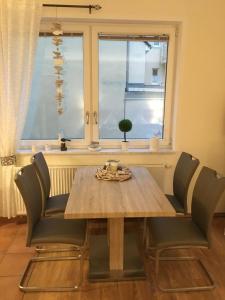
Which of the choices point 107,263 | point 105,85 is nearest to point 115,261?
point 107,263

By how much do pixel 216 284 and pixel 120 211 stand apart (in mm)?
1066

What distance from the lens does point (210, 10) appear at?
2.67 meters

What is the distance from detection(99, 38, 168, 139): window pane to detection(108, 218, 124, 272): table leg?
4.22 ft

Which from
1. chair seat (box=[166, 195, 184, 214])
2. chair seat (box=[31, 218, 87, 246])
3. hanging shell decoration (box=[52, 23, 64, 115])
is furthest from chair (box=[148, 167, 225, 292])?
hanging shell decoration (box=[52, 23, 64, 115])

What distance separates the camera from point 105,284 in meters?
2.03

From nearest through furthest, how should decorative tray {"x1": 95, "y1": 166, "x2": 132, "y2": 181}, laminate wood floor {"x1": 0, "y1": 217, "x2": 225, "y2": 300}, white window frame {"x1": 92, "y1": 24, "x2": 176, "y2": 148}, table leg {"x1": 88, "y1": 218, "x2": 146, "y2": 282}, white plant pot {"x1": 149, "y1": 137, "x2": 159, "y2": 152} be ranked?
laminate wood floor {"x1": 0, "y1": 217, "x2": 225, "y2": 300} < table leg {"x1": 88, "y1": 218, "x2": 146, "y2": 282} < decorative tray {"x1": 95, "y1": 166, "x2": 132, "y2": 181} < white window frame {"x1": 92, "y1": 24, "x2": 176, "y2": 148} < white plant pot {"x1": 149, "y1": 137, "x2": 159, "y2": 152}

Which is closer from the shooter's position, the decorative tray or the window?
the decorative tray

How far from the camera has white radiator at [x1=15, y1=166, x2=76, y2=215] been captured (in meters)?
2.84

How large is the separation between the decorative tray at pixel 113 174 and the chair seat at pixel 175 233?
42 cm

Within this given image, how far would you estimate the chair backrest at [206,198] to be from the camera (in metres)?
1.77

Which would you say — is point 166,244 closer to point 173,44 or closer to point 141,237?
point 141,237

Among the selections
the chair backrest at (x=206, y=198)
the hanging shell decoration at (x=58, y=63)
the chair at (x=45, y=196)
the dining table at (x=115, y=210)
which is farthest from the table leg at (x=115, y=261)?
the hanging shell decoration at (x=58, y=63)

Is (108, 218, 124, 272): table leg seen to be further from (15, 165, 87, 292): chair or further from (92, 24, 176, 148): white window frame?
(92, 24, 176, 148): white window frame

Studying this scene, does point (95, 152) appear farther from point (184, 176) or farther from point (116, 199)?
point (116, 199)
